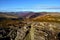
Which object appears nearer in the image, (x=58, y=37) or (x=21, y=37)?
(x=58, y=37)

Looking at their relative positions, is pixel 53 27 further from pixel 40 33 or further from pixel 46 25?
pixel 40 33

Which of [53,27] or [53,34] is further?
[53,27]

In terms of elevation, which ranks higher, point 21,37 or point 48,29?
point 48,29

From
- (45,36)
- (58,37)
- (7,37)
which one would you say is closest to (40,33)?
(45,36)

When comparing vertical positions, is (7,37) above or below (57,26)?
below

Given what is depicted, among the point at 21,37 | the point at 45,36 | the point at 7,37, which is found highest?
the point at 45,36

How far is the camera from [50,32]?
1353cm

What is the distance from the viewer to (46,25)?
15.5 metres

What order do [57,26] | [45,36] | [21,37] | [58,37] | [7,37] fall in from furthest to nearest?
[7,37] < [21,37] < [57,26] < [58,37] < [45,36]

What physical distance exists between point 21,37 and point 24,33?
671 millimetres

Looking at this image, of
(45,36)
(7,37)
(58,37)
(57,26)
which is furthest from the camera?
(7,37)

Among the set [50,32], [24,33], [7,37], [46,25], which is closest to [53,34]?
[50,32]

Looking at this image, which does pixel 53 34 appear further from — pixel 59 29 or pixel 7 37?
pixel 7 37

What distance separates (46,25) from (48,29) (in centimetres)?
126
